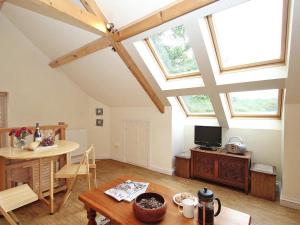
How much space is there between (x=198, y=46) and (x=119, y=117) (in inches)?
122

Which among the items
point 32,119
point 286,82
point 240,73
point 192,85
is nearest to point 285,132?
point 286,82

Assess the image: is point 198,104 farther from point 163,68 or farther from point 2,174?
point 2,174

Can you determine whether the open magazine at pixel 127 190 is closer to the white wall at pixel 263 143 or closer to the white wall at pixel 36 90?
the white wall at pixel 263 143

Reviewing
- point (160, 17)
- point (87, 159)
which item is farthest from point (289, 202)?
point (160, 17)

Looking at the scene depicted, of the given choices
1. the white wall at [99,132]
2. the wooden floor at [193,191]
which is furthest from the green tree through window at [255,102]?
the white wall at [99,132]

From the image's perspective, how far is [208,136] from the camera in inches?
140

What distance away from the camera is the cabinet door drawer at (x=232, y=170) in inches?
121

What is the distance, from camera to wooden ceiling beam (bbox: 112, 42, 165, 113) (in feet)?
9.27

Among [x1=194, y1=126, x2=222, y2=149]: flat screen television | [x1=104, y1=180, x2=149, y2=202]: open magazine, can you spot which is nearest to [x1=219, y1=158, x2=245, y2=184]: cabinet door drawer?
[x1=194, y1=126, x2=222, y2=149]: flat screen television

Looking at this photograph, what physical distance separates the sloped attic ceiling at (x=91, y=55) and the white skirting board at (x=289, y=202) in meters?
2.81

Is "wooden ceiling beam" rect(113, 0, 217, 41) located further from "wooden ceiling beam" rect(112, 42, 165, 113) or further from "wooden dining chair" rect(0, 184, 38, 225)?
"wooden dining chair" rect(0, 184, 38, 225)

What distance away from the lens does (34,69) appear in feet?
12.9

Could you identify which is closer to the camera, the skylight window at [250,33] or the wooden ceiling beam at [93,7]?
the skylight window at [250,33]

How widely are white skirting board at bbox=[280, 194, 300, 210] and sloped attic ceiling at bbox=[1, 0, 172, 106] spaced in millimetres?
2815
